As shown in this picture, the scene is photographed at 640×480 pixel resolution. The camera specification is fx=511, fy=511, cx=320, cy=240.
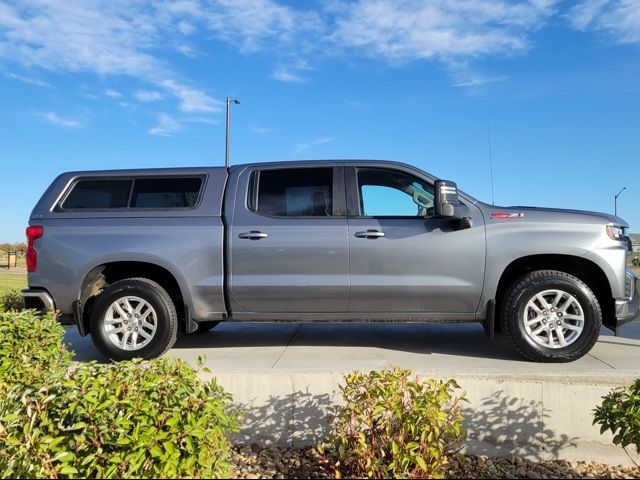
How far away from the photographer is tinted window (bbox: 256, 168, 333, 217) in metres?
4.86

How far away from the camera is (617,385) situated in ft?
12.4

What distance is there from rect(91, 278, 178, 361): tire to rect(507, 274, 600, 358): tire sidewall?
3040mm

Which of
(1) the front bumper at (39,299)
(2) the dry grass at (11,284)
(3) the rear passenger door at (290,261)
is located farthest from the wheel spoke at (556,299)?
(2) the dry grass at (11,284)

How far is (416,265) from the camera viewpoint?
4582 mm

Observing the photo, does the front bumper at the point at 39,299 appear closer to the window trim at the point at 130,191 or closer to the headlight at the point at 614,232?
the window trim at the point at 130,191

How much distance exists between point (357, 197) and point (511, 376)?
2.06m

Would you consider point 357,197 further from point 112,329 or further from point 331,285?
point 112,329

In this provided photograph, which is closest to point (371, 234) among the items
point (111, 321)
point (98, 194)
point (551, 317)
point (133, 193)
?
point (551, 317)

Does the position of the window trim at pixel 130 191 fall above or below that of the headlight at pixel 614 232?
above

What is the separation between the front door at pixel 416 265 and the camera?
15.0 feet

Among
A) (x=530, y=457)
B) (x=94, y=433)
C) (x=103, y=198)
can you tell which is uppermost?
(x=103, y=198)

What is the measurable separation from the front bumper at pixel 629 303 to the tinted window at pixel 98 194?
4.67m

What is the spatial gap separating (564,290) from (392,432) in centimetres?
231

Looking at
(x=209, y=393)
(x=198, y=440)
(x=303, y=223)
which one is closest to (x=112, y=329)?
(x=303, y=223)
